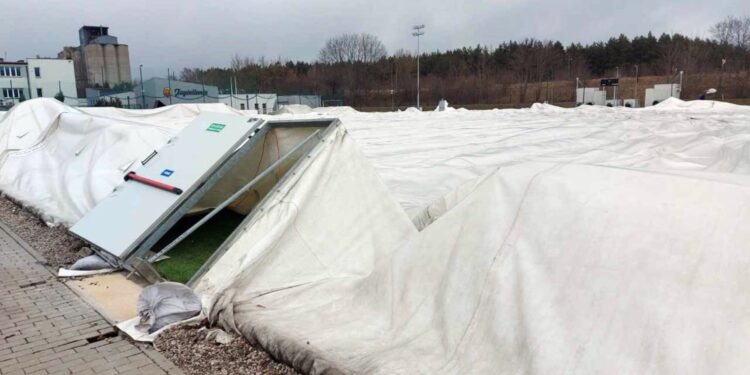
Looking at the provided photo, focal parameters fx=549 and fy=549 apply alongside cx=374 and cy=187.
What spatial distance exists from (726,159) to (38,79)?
62.6 metres

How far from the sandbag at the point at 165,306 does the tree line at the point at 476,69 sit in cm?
4116

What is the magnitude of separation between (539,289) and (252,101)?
4378 cm

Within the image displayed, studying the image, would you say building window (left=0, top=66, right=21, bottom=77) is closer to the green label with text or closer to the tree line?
the tree line

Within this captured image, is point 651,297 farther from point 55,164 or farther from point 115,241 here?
point 55,164

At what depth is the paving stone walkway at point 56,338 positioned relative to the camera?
12.3ft

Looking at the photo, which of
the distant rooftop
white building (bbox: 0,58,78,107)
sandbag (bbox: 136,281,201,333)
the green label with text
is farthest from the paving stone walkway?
the distant rooftop

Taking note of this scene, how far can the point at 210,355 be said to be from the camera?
3730 mm

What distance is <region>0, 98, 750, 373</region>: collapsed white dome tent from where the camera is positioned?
2.51 metres

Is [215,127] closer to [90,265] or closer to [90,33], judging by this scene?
[90,265]

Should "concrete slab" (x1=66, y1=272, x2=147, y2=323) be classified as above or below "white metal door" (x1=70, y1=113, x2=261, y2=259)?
below

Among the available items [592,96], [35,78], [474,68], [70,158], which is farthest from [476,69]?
[70,158]

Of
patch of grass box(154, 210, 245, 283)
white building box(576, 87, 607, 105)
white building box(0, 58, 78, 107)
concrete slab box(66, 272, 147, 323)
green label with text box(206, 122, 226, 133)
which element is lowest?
concrete slab box(66, 272, 147, 323)

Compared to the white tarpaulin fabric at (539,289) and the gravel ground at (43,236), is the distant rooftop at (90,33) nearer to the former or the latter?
the gravel ground at (43,236)

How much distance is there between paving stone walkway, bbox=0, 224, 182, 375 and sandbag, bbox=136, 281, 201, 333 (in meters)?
0.22
